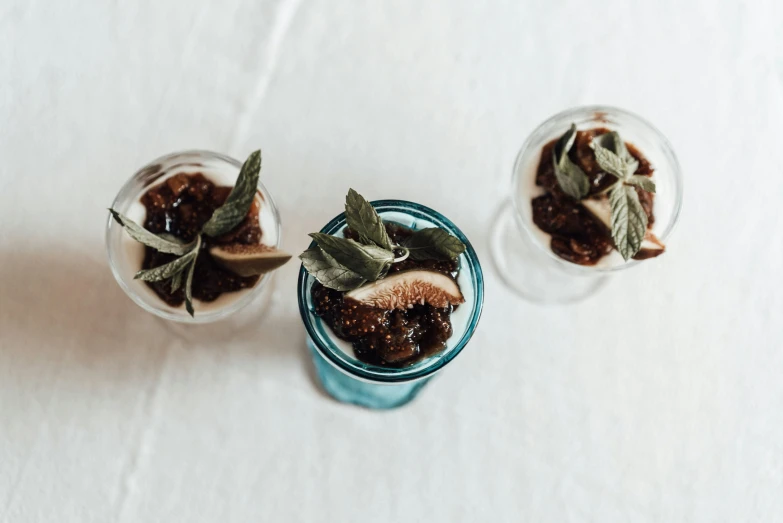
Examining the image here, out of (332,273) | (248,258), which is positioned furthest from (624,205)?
(248,258)

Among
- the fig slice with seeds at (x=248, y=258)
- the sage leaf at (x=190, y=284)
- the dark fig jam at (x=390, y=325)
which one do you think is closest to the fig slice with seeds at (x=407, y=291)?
the dark fig jam at (x=390, y=325)

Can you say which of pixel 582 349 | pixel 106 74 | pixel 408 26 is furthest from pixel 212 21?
pixel 582 349

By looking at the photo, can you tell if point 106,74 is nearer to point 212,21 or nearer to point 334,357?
point 212,21

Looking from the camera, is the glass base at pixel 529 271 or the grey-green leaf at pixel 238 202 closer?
the grey-green leaf at pixel 238 202

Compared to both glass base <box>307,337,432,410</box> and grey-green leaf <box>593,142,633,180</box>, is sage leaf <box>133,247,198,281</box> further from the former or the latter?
grey-green leaf <box>593,142,633,180</box>

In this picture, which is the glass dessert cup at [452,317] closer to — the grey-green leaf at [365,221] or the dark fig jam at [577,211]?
the grey-green leaf at [365,221]

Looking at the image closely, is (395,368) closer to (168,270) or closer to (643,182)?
(168,270)

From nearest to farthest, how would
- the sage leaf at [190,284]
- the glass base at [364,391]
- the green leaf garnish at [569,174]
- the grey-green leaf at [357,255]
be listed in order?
the grey-green leaf at [357,255] < the sage leaf at [190,284] < the green leaf garnish at [569,174] < the glass base at [364,391]
